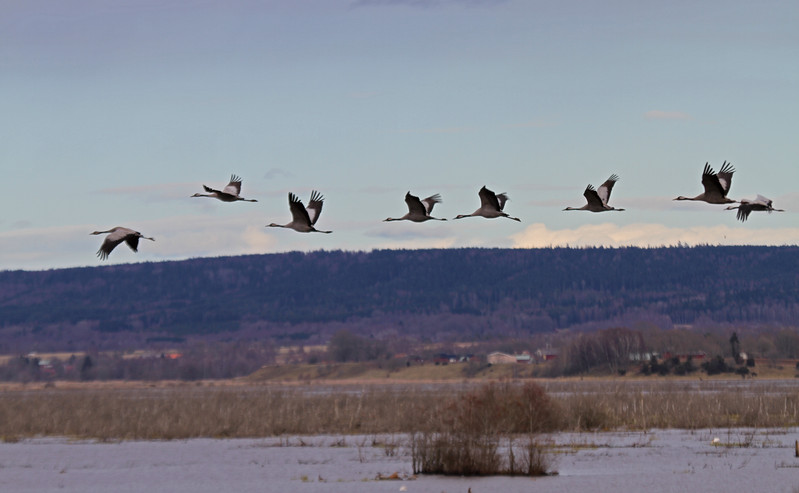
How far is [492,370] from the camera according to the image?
170 meters

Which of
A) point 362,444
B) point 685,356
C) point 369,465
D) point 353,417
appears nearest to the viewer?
point 369,465

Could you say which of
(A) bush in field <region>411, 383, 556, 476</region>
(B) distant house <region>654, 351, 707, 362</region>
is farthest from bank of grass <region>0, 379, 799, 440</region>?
(B) distant house <region>654, 351, 707, 362</region>

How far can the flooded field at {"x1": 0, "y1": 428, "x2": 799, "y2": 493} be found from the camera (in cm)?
4403

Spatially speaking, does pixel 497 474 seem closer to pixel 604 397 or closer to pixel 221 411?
pixel 604 397

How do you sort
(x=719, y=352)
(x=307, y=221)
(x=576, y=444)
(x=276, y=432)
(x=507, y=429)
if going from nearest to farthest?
(x=307, y=221) < (x=507, y=429) < (x=576, y=444) < (x=276, y=432) < (x=719, y=352)

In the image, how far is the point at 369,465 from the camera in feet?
164

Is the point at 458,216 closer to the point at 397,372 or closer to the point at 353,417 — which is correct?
the point at 353,417

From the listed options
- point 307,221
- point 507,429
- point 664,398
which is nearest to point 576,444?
point 507,429

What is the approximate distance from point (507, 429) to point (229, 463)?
1184 cm

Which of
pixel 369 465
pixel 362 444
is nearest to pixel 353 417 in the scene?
pixel 362 444

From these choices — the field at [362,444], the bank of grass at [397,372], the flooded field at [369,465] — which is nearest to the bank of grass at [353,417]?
the field at [362,444]

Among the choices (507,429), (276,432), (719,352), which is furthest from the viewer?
(719,352)

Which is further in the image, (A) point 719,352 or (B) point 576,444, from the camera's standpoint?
(A) point 719,352

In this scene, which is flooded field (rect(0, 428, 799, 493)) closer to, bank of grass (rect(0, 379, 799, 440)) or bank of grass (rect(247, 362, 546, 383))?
bank of grass (rect(0, 379, 799, 440))
